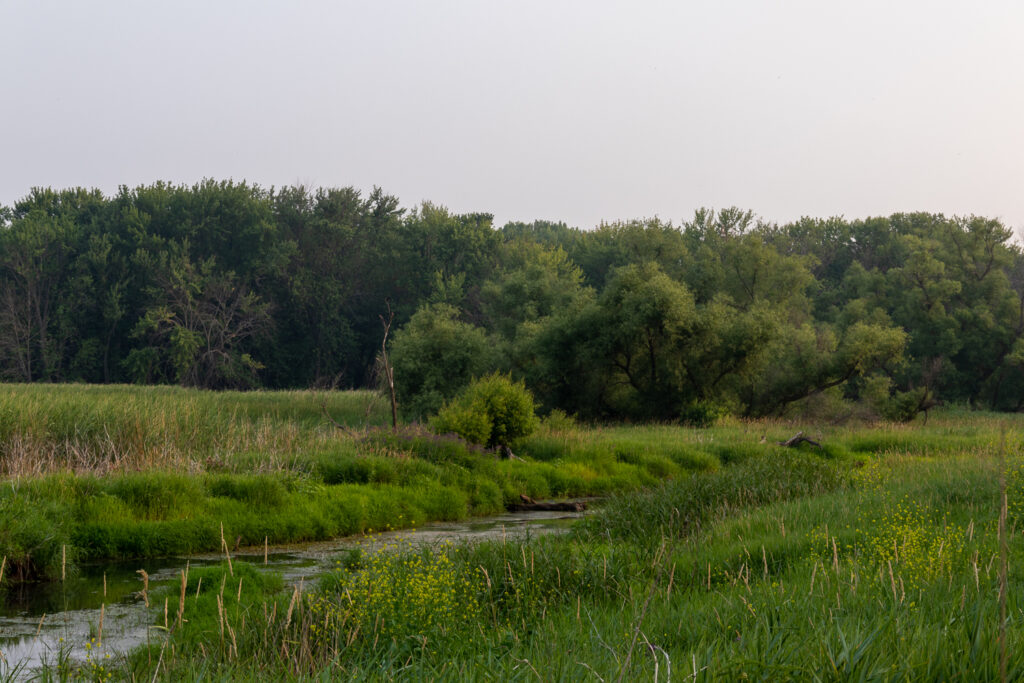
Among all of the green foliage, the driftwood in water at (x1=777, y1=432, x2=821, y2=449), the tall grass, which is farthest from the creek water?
the green foliage

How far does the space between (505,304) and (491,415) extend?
22.0 meters

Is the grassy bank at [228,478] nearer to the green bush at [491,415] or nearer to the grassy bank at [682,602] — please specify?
the green bush at [491,415]

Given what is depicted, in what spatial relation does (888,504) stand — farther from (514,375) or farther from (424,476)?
(514,375)

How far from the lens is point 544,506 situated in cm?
2094

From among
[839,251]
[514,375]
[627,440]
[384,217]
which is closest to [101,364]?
[384,217]

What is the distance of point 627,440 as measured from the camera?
27.4 m

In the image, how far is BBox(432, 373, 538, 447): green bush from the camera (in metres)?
23.6

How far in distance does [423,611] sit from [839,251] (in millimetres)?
71579

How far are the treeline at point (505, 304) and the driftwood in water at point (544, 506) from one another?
16.0 metres

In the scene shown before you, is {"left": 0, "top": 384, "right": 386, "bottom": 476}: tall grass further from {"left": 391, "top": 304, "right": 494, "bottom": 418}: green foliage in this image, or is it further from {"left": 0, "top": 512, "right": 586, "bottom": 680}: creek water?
{"left": 391, "top": 304, "right": 494, "bottom": 418}: green foliage

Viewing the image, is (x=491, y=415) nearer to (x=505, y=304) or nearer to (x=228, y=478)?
(x=228, y=478)

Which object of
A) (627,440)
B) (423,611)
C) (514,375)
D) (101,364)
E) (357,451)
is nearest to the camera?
(423,611)

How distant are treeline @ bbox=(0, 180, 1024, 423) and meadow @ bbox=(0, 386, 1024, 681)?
870 cm

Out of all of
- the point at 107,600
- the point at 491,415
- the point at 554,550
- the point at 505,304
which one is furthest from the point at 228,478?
the point at 505,304
